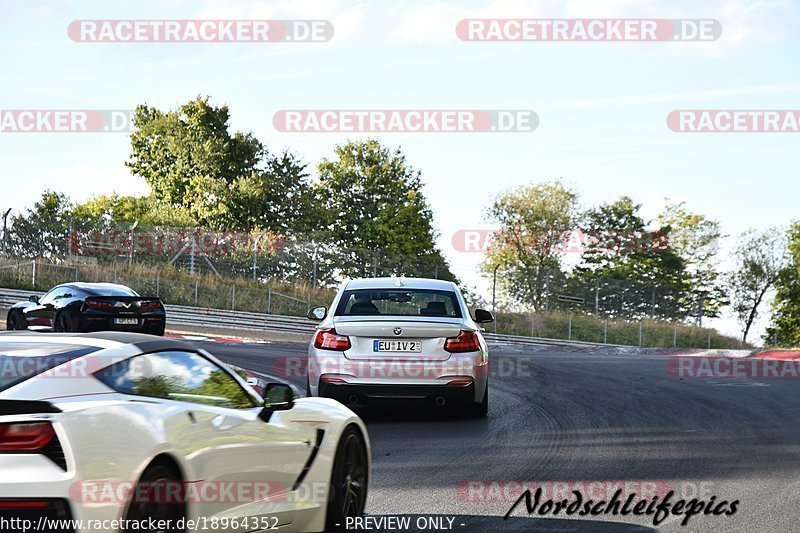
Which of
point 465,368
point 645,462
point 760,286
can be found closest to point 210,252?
point 465,368

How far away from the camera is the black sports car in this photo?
23094mm

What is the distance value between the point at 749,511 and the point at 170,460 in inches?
163

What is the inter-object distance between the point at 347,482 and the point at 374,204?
6940 centimetres

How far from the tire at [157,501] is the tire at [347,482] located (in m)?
1.35

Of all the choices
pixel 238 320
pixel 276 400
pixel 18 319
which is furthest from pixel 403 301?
pixel 238 320

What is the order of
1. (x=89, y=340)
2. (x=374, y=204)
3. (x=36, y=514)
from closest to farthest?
(x=36, y=514), (x=89, y=340), (x=374, y=204)

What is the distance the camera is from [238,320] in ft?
130

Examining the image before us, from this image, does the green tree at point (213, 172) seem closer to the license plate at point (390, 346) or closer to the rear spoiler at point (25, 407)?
the license plate at point (390, 346)

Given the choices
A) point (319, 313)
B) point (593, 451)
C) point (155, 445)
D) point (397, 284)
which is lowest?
point (593, 451)

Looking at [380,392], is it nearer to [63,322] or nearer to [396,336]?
[396,336]

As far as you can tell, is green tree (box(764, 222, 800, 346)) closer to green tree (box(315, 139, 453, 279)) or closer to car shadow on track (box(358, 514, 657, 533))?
green tree (box(315, 139, 453, 279))

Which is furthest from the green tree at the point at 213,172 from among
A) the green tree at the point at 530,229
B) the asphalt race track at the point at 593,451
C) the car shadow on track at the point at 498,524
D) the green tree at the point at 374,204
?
the car shadow on track at the point at 498,524

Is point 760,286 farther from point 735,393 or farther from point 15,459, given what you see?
point 15,459

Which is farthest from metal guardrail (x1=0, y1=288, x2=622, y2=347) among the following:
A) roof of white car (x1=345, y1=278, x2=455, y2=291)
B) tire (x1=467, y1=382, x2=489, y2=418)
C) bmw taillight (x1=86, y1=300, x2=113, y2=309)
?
tire (x1=467, y1=382, x2=489, y2=418)
